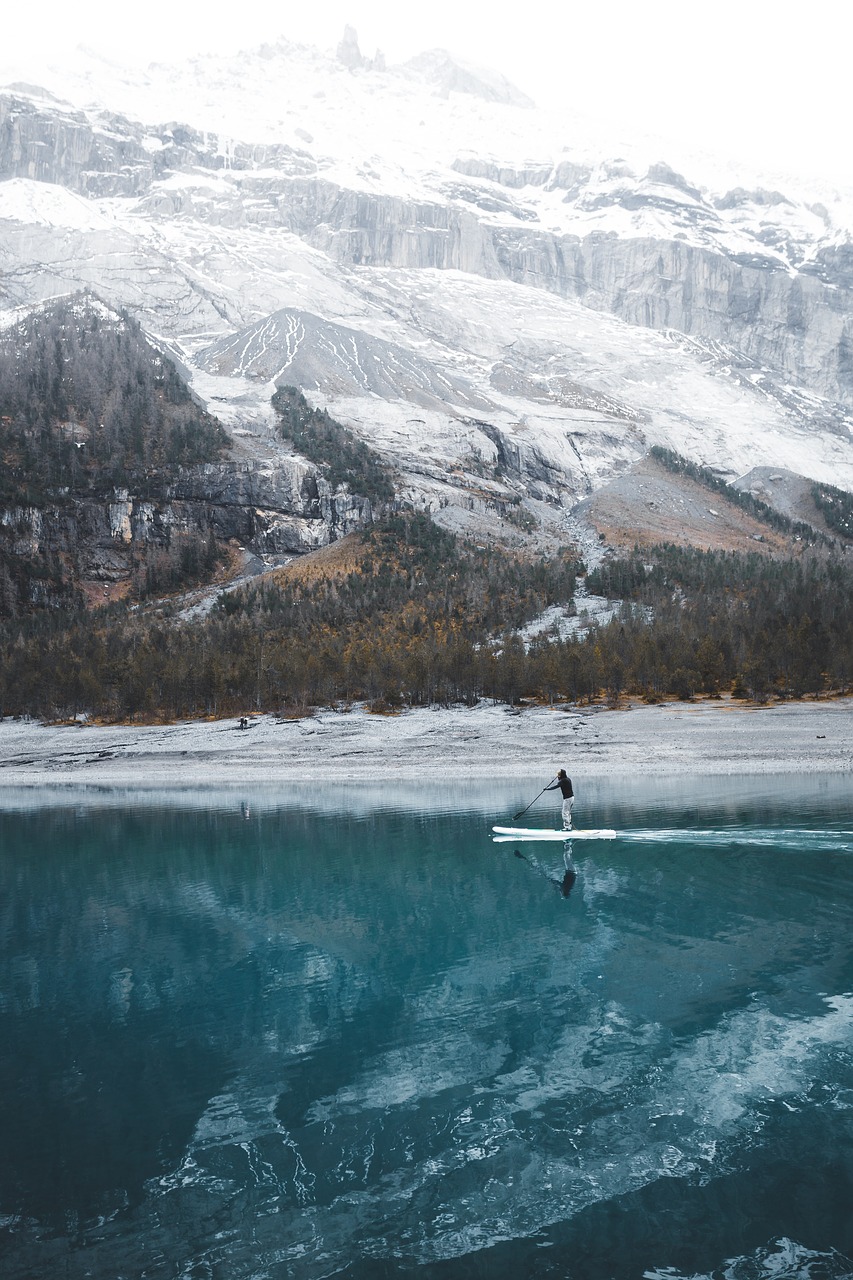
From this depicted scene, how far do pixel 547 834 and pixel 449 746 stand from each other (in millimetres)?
38819

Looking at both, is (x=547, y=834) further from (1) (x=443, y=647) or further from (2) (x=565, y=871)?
(1) (x=443, y=647)

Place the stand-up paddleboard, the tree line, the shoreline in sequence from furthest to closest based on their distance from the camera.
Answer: the tree line, the shoreline, the stand-up paddleboard

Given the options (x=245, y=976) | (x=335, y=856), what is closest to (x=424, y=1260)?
(x=245, y=976)

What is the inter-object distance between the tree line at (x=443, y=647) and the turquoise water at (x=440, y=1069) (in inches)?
2503

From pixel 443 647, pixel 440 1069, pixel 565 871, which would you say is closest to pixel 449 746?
pixel 443 647

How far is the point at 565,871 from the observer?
32.0 m

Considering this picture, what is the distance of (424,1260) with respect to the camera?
10.9 meters

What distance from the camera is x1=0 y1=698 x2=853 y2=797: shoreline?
6431cm

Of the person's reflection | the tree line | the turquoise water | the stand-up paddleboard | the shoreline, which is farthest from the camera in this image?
the tree line

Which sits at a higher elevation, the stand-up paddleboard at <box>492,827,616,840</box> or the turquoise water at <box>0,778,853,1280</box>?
the turquoise water at <box>0,778,853,1280</box>

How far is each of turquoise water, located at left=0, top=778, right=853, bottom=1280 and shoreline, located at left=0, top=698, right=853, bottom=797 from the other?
1243 inches

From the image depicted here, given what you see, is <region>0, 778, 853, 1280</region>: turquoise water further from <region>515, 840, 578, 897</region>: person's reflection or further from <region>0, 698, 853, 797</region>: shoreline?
<region>0, 698, 853, 797</region>: shoreline

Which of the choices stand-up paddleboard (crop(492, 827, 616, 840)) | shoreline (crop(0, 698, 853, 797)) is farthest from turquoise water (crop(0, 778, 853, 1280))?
shoreline (crop(0, 698, 853, 797))

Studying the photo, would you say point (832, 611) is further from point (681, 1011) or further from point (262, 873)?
point (681, 1011)
